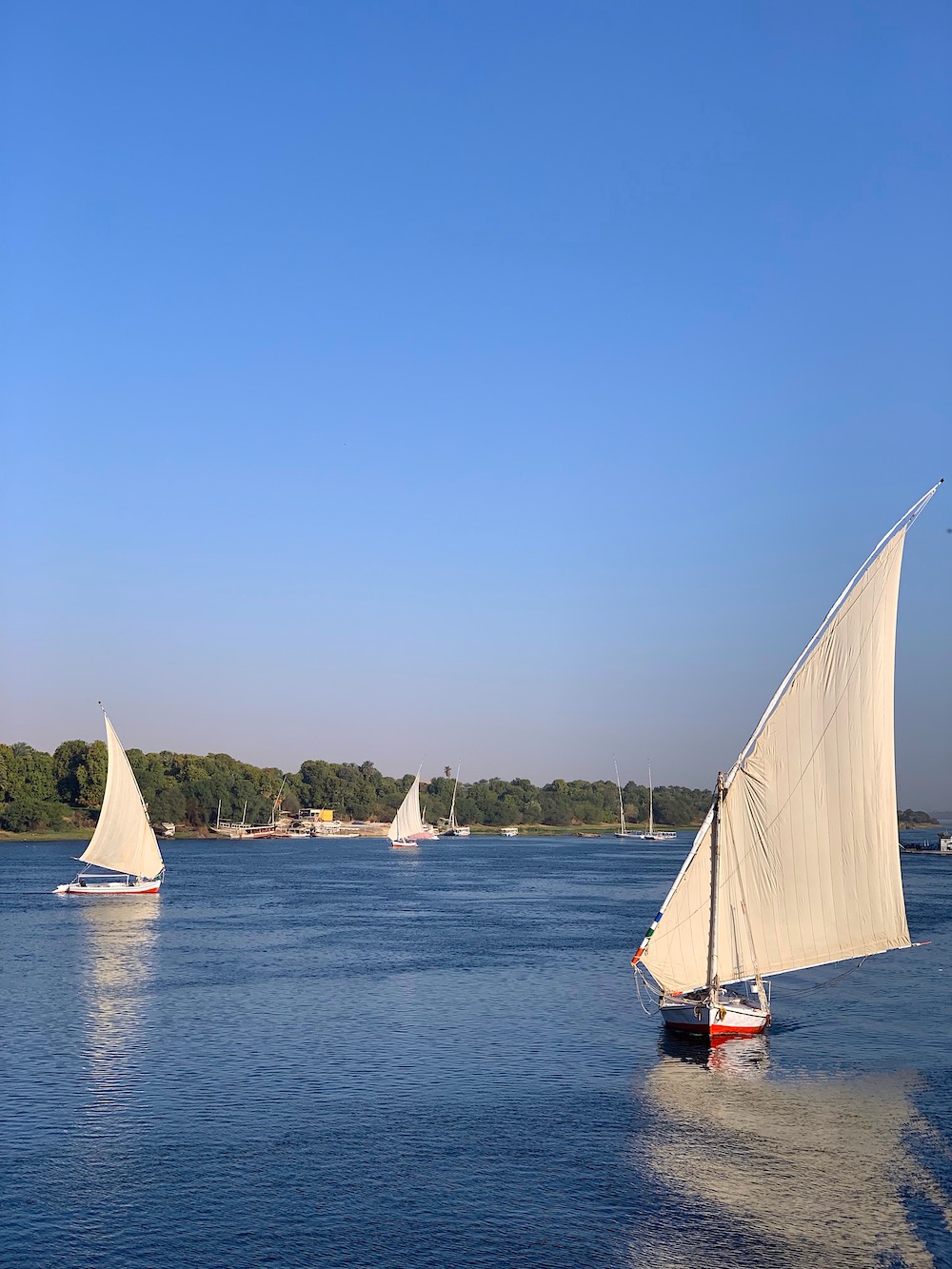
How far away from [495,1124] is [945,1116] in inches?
Answer: 595

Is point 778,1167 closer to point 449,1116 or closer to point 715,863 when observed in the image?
point 449,1116

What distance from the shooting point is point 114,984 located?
6400 cm

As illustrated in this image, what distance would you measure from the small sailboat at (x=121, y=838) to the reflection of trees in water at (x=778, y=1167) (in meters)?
71.1

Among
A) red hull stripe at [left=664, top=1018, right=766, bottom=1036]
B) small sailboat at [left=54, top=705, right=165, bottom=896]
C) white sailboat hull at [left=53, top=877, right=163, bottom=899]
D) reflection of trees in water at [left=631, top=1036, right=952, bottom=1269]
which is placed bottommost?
reflection of trees in water at [left=631, top=1036, right=952, bottom=1269]

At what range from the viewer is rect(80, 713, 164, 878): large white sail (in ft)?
348

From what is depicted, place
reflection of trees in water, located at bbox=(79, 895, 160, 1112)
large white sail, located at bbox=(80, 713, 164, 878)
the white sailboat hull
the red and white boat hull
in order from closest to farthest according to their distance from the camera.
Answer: reflection of trees in water, located at bbox=(79, 895, 160, 1112)
the red and white boat hull
large white sail, located at bbox=(80, 713, 164, 878)
the white sailboat hull

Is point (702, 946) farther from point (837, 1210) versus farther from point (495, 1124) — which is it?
point (837, 1210)

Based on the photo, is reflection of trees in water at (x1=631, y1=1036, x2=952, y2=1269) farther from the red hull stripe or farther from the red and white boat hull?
the red and white boat hull

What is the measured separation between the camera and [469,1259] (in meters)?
28.3

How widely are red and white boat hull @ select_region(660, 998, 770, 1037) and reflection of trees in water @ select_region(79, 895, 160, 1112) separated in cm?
2154

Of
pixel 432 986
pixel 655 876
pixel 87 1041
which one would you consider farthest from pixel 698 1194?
pixel 655 876

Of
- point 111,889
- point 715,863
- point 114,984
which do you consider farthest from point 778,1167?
point 111,889

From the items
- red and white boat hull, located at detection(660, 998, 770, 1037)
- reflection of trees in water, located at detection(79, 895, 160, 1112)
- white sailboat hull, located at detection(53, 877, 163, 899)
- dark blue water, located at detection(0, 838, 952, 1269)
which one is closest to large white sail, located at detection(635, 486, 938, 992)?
red and white boat hull, located at detection(660, 998, 770, 1037)

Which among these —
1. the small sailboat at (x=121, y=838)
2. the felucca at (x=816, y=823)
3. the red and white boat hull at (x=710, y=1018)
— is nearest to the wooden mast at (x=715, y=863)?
the felucca at (x=816, y=823)
